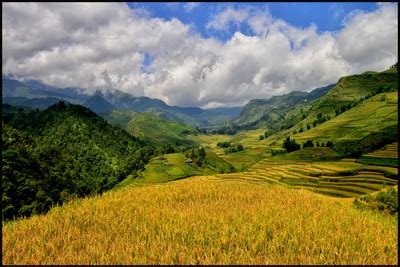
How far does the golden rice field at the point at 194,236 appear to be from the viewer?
29.4 feet

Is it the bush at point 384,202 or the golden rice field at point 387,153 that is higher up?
the bush at point 384,202

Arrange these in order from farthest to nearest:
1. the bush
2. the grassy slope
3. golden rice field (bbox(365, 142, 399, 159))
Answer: the grassy slope
golden rice field (bbox(365, 142, 399, 159))
the bush

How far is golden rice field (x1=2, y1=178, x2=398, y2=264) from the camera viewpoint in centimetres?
896

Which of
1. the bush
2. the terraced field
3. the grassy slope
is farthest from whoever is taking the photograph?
the grassy slope

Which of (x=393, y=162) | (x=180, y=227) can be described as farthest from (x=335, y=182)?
(x=180, y=227)

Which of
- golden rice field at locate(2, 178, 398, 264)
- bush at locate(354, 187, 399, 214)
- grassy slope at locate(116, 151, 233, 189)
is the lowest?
grassy slope at locate(116, 151, 233, 189)

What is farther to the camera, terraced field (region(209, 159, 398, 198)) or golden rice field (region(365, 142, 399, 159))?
golden rice field (region(365, 142, 399, 159))

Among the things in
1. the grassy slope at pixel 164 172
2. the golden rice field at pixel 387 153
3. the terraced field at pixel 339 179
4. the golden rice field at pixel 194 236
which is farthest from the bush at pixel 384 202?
the grassy slope at pixel 164 172

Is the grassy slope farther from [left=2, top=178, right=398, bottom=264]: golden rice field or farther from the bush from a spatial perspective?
[left=2, top=178, right=398, bottom=264]: golden rice field

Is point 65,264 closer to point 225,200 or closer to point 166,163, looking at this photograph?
point 225,200

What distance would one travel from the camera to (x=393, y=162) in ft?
340

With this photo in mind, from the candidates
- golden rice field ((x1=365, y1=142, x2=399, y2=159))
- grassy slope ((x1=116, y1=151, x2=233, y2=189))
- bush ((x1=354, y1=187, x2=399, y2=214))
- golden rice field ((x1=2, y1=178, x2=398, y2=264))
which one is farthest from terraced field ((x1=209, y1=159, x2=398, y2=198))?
golden rice field ((x1=2, y1=178, x2=398, y2=264))

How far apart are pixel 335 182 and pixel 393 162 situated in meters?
25.1

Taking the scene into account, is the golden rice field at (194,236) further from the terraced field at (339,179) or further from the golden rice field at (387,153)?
the golden rice field at (387,153)
